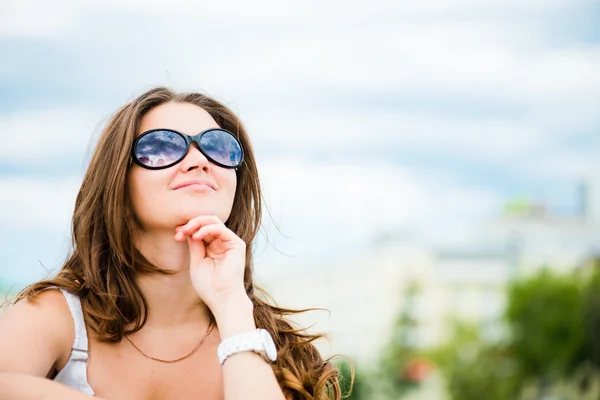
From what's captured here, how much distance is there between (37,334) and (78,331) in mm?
157

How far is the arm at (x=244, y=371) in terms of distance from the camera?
2.31 m

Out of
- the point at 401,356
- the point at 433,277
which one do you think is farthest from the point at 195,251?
the point at 433,277

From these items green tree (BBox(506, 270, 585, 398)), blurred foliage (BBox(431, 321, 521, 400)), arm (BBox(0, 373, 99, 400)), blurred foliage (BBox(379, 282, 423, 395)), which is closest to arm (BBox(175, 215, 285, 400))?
arm (BBox(0, 373, 99, 400))

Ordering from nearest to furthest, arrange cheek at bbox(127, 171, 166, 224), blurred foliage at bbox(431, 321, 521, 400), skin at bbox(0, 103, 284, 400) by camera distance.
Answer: skin at bbox(0, 103, 284, 400)
cheek at bbox(127, 171, 166, 224)
blurred foliage at bbox(431, 321, 521, 400)

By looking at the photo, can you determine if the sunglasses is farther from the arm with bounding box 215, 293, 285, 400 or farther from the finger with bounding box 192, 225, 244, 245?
the arm with bounding box 215, 293, 285, 400

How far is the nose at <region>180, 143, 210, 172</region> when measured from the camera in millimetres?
2545

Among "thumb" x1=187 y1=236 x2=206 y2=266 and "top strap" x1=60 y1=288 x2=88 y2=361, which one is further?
"thumb" x1=187 y1=236 x2=206 y2=266

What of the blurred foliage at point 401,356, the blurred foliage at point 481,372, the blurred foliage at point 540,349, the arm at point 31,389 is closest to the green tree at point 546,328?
the blurred foliage at point 540,349

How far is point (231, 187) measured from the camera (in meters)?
2.68

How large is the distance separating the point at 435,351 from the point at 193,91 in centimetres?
3947

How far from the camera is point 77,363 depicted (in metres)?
2.45

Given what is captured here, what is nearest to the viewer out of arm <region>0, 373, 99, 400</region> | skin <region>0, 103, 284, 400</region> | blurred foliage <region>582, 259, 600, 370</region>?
arm <region>0, 373, 99, 400</region>

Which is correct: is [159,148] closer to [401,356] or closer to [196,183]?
[196,183]

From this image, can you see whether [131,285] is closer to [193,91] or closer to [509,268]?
[193,91]
